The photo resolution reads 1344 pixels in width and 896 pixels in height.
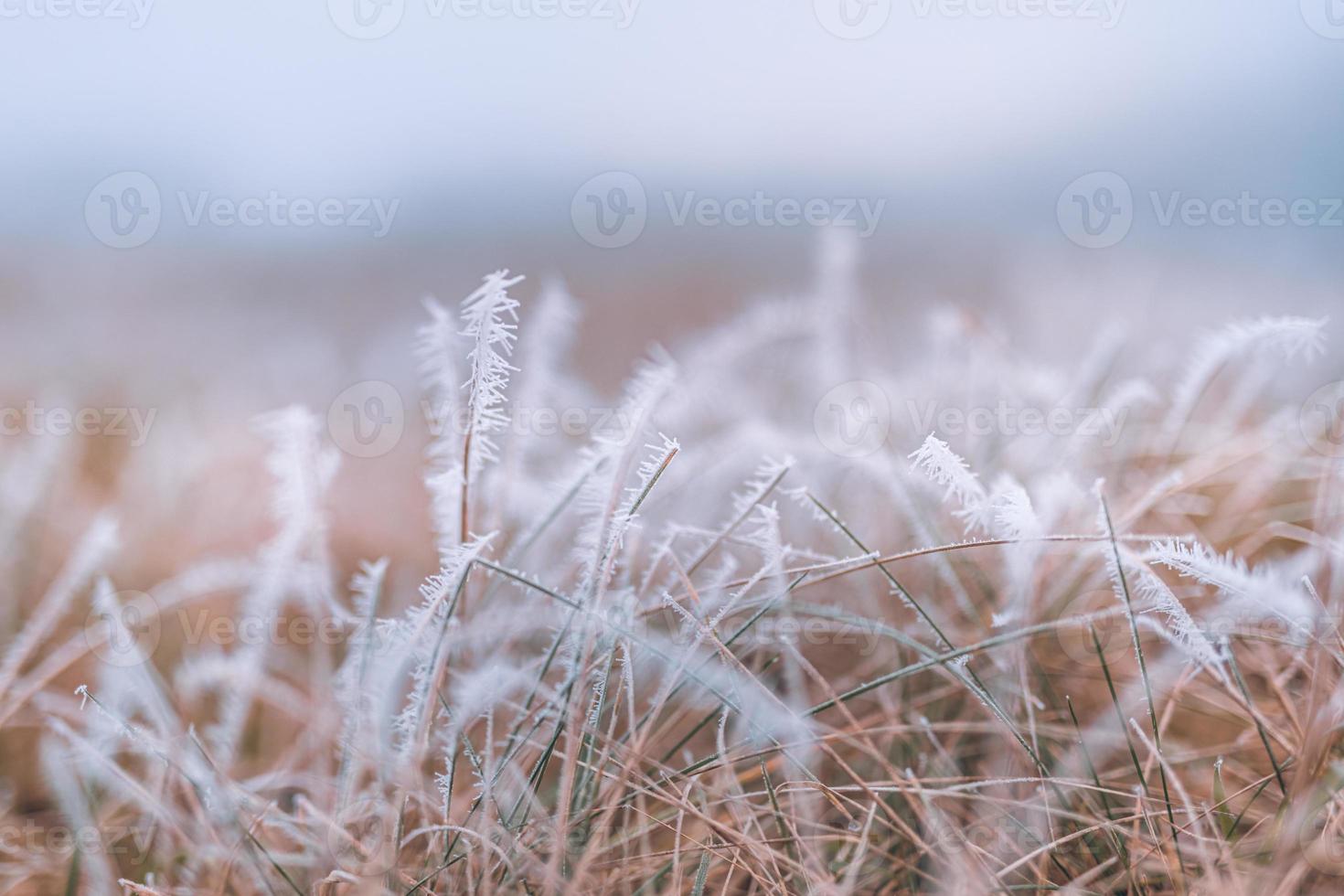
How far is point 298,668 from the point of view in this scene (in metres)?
1.33

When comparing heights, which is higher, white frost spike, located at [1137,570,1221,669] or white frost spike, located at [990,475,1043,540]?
white frost spike, located at [990,475,1043,540]

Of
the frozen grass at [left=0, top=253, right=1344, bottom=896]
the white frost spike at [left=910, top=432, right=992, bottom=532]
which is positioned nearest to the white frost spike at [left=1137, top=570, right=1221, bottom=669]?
the frozen grass at [left=0, top=253, right=1344, bottom=896]

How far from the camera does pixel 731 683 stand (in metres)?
0.77

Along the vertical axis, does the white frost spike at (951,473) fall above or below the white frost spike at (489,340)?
below

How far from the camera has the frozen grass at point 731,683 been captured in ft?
2.31

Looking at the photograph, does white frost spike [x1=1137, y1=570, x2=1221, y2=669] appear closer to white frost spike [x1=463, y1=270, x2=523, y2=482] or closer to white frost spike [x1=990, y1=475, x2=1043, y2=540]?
white frost spike [x1=990, y1=475, x2=1043, y2=540]

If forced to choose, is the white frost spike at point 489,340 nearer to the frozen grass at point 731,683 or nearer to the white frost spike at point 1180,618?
the frozen grass at point 731,683

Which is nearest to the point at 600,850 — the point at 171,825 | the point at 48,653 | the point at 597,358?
the point at 171,825

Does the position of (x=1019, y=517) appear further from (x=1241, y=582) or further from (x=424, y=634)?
(x=424, y=634)

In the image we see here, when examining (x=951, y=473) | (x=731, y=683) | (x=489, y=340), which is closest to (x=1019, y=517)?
(x=951, y=473)

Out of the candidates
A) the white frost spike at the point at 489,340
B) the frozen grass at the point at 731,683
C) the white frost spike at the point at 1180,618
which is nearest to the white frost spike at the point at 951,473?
the frozen grass at the point at 731,683

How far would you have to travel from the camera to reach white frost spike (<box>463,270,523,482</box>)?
720 millimetres

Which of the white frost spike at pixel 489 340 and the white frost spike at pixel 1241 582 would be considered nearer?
the white frost spike at pixel 1241 582

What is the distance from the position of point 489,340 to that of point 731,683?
1.17 ft
